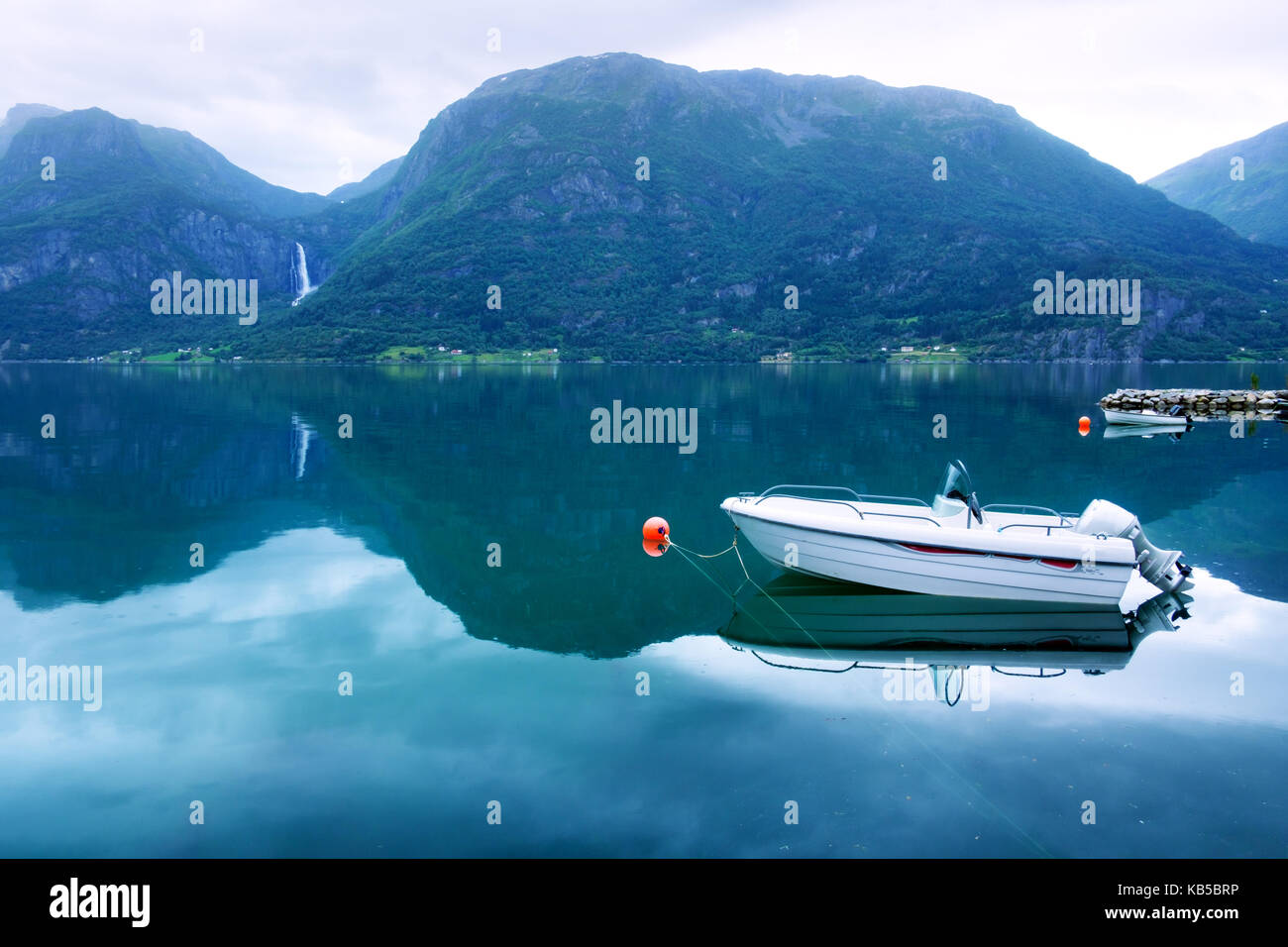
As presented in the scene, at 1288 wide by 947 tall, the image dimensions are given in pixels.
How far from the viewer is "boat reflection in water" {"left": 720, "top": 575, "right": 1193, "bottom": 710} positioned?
12352mm

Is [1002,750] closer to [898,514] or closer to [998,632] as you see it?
[998,632]

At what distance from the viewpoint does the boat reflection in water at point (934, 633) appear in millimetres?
12352

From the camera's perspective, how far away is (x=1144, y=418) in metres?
45.3

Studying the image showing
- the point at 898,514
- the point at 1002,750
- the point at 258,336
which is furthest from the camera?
the point at 258,336

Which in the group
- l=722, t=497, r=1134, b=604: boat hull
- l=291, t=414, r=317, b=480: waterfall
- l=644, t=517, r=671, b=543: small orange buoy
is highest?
l=291, t=414, r=317, b=480: waterfall

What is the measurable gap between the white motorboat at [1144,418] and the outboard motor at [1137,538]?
1298 inches

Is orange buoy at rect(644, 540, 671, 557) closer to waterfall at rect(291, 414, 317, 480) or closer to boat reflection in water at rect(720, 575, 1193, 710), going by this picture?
boat reflection in water at rect(720, 575, 1193, 710)

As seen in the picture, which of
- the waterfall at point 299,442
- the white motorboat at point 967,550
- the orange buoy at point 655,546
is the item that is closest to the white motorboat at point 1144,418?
the white motorboat at point 967,550

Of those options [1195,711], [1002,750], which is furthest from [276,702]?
[1195,711]

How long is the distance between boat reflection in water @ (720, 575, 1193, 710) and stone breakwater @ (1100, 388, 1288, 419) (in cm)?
3861

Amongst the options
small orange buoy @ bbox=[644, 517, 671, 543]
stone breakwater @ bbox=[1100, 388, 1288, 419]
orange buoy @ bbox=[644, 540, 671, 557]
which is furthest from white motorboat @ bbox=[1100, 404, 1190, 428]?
small orange buoy @ bbox=[644, 517, 671, 543]
